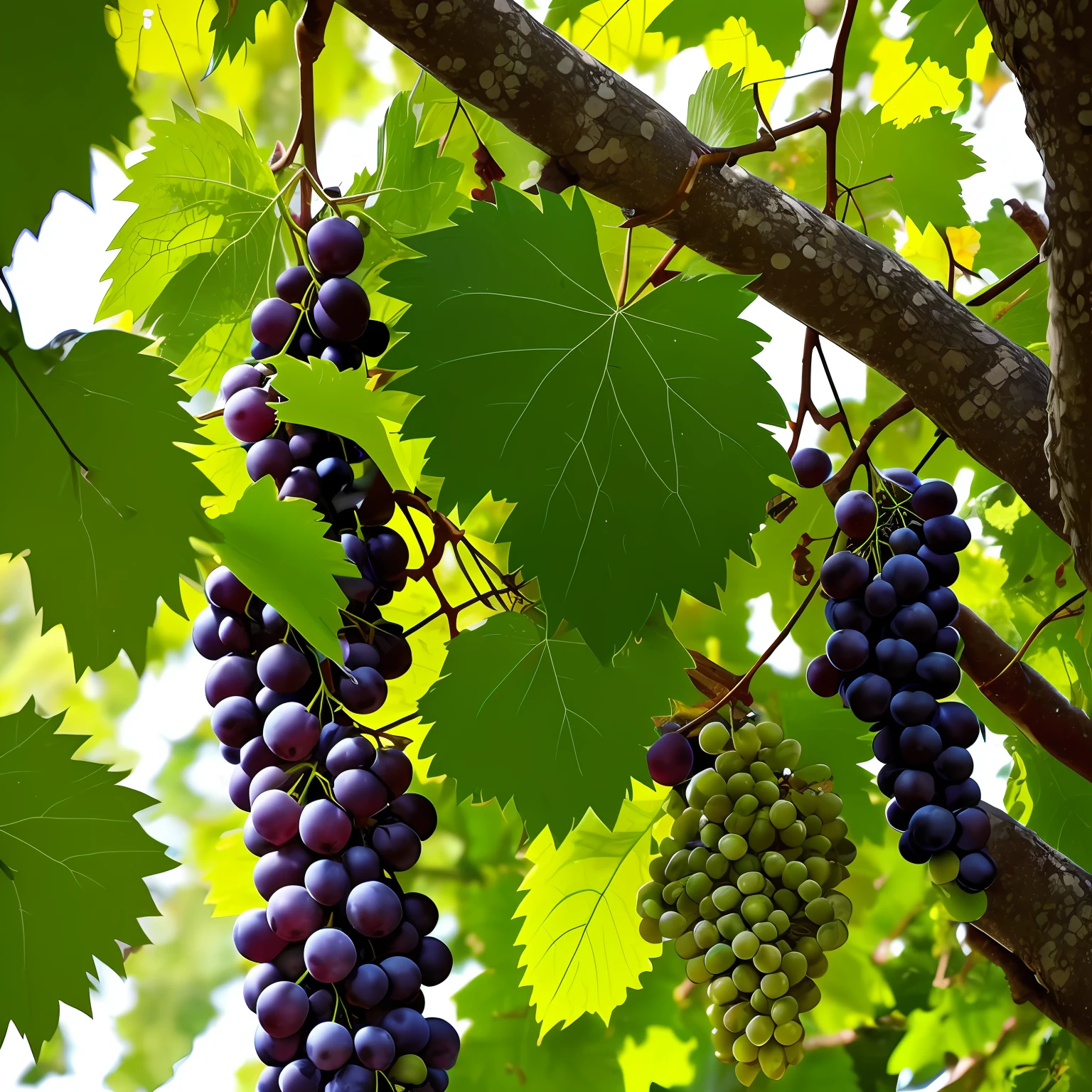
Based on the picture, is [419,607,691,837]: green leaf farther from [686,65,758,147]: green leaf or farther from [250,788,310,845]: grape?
[686,65,758,147]: green leaf

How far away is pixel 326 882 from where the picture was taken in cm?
41

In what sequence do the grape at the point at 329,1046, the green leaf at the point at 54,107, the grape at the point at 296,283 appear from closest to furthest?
the green leaf at the point at 54,107
the grape at the point at 329,1046
the grape at the point at 296,283

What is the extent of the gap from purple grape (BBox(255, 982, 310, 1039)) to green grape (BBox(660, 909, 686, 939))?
0.75 ft

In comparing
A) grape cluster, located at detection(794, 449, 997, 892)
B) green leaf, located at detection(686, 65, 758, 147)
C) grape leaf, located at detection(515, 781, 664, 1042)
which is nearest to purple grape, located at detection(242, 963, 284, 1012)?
grape leaf, located at detection(515, 781, 664, 1042)

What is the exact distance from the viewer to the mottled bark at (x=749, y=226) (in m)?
0.41

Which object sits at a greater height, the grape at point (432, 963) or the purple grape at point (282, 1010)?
the purple grape at point (282, 1010)

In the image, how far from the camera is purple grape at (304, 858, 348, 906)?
41 centimetres

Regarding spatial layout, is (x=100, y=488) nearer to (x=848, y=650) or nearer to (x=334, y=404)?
(x=334, y=404)

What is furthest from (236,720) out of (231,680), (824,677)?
(824,677)

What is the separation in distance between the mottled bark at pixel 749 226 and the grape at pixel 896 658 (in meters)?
0.10

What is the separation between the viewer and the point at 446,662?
51 centimetres

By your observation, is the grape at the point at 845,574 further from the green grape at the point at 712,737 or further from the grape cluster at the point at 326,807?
the grape cluster at the point at 326,807

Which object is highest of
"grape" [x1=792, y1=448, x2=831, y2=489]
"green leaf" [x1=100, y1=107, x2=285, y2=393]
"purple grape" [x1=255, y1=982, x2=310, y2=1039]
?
"green leaf" [x1=100, y1=107, x2=285, y2=393]

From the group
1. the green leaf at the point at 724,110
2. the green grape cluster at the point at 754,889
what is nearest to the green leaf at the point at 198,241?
the green leaf at the point at 724,110
